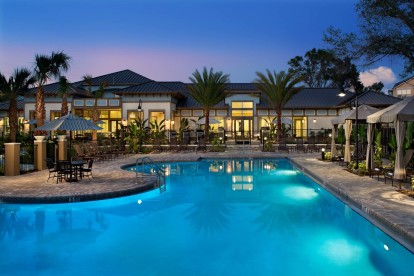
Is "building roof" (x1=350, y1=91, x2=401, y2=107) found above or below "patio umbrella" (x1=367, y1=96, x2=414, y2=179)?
above

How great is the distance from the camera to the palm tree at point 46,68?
23281 mm

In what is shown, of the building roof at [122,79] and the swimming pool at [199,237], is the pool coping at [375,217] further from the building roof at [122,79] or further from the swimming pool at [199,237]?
the building roof at [122,79]

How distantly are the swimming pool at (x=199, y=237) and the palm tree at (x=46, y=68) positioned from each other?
614 inches

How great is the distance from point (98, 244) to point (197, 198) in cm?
472

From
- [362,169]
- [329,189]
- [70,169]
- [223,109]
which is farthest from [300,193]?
[223,109]

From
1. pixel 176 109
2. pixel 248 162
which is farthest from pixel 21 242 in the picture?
pixel 176 109

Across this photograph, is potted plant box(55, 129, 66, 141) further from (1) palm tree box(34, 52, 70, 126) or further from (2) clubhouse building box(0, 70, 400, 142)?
(2) clubhouse building box(0, 70, 400, 142)

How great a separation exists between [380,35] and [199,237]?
36.9 ft

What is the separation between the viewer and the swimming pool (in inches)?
242

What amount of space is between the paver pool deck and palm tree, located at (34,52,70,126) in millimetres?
10557

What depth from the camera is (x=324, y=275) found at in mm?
A: 5801

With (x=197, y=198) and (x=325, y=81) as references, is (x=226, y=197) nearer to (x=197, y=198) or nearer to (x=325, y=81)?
(x=197, y=198)

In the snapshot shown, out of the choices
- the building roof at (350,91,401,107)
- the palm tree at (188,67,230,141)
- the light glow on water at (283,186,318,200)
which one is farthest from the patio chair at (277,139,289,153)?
the light glow on water at (283,186,318,200)

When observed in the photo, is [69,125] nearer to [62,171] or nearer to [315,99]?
[62,171]
